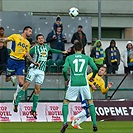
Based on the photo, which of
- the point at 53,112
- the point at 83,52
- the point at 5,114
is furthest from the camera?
the point at 83,52

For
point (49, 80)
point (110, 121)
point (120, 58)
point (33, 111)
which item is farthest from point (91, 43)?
point (33, 111)

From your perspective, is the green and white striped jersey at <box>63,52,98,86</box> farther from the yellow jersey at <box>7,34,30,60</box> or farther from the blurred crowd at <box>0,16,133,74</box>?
the blurred crowd at <box>0,16,133,74</box>

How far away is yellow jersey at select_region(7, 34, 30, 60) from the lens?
68.8ft

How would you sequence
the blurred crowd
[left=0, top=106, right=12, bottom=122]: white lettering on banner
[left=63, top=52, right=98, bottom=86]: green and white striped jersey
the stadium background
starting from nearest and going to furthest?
[left=63, top=52, right=98, bottom=86]: green and white striped jersey → [left=0, top=106, right=12, bottom=122]: white lettering on banner → the blurred crowd → the stadium background

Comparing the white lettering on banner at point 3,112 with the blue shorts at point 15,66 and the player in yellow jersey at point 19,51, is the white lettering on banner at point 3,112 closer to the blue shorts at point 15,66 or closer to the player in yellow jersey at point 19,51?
the player in yellow jersey at point 19,51

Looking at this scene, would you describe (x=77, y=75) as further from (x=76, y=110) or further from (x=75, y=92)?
(x=76, y=110)

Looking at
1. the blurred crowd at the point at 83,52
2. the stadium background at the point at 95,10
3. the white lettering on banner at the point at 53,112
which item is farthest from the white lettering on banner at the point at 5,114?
the stadium background at the point at 95,10

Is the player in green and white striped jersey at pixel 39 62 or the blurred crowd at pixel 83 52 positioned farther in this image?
the blurred crowd at pixel 83 52

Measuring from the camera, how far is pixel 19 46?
68.8 ft

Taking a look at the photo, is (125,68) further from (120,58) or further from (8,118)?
(8,118)

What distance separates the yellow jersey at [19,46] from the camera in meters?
21.0

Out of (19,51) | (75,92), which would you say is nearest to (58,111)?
(19,51)

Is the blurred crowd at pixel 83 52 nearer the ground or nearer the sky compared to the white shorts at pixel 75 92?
nearer the sky

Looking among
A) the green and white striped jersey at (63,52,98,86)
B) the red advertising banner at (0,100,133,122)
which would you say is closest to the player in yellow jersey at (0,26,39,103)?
the red advertising banner at (0,100,133,122)
